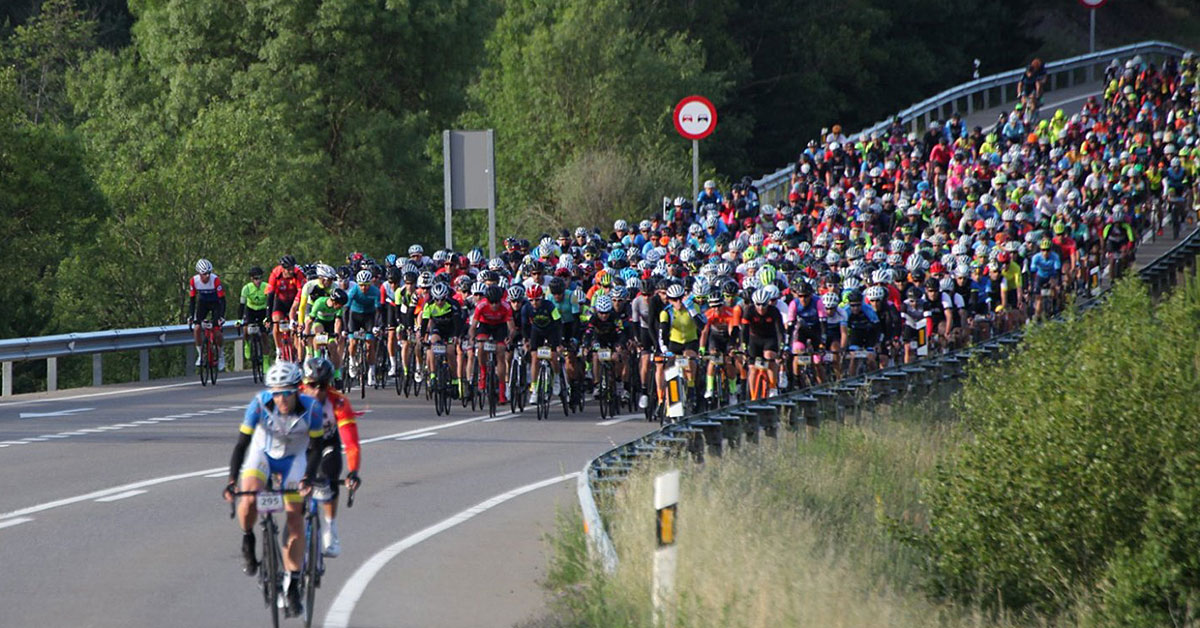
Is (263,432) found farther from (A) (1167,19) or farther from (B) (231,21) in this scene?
(A) (1167,19)

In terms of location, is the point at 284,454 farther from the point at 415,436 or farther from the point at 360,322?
the point at 360,322

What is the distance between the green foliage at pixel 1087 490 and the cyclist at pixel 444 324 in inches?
421

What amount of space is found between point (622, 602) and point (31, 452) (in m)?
10.9

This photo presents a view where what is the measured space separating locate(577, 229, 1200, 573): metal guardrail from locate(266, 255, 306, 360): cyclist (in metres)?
10.0

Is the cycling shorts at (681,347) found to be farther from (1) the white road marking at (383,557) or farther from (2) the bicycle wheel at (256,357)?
(2) the bicycle wheel at (256,357)

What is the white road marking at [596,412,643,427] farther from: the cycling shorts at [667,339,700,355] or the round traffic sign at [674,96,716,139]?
the round traffic sign at [674,96,716,139]

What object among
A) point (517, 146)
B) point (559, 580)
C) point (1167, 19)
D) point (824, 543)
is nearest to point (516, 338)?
point (824, 543)

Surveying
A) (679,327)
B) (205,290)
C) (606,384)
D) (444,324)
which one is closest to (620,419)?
(606,384)

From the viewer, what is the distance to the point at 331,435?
1165 centimetres

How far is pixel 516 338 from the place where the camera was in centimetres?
2352

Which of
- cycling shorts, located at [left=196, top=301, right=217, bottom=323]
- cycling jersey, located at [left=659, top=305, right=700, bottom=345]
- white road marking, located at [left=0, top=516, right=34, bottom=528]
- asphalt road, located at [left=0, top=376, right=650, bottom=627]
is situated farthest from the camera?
cycling shorts, located at [left=196, top=301, right=217, bottom=323]

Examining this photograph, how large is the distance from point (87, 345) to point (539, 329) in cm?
862

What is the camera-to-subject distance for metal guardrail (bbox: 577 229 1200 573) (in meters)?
12.7

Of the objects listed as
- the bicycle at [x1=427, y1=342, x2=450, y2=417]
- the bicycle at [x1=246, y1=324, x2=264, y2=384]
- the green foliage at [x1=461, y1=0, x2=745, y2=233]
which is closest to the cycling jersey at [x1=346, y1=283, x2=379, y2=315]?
the bicycle at [x1=246, y1=324, x2=264, y2=384]
